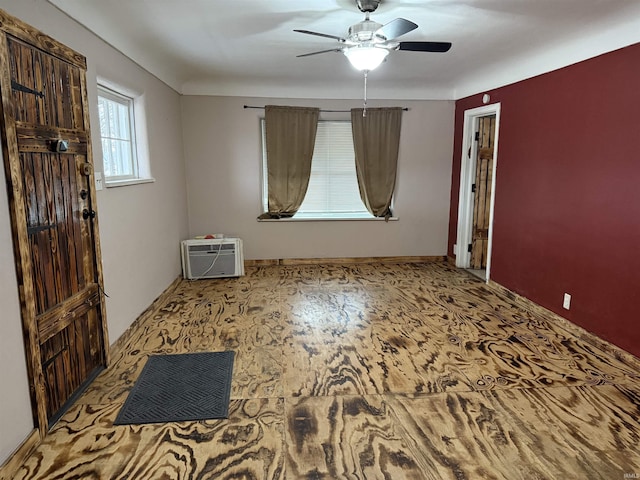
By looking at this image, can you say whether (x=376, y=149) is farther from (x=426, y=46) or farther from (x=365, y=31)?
(x=365, y=31)

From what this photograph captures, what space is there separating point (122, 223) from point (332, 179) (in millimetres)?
3088

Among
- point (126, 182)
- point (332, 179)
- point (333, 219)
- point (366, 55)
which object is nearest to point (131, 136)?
point (126, 182)

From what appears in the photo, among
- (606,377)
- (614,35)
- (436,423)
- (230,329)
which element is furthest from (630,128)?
(230,329)

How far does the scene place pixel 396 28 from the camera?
8.24 feet

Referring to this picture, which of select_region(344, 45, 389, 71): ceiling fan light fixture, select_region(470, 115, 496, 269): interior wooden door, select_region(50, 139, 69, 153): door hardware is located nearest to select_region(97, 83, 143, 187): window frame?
select_region(50, 139, 69, 153): door hardware

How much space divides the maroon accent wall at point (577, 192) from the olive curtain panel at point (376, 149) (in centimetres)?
143

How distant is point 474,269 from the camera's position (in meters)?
5.59

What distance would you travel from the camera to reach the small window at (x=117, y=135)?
3.32 meters

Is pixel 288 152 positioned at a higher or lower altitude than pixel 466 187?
higher

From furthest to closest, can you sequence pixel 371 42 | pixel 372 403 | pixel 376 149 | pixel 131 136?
pixel 376 149, pixel 131 136, pixel 371 42, pixel 372 403

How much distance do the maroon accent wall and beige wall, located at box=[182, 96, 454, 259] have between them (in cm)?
134

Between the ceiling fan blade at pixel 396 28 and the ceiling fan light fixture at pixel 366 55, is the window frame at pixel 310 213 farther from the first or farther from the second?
the ceiling fan blade at pixel 396 28

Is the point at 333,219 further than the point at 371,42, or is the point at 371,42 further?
the point at 333,219

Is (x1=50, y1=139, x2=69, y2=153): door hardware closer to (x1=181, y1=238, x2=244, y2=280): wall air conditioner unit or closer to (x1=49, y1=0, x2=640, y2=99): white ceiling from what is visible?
(x1=49, y1=0, x2=640, y2=99): white ceiling
